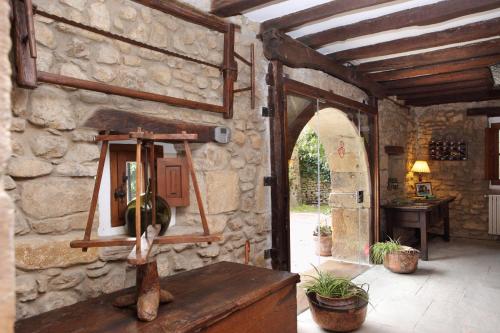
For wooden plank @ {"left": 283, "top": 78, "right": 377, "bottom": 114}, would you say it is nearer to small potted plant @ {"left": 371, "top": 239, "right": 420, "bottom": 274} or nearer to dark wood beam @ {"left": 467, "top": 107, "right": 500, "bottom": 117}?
small potted plant @ {"left": 371, "top": 239, "right": 420, "bottom": 274}

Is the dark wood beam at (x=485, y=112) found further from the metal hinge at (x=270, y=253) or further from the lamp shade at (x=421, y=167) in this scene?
the metal hinge at (x=270, y=253)

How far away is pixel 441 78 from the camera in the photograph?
431 centimetres

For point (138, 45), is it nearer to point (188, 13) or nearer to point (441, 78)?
point (188, 13)

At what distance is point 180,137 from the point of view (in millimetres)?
1417

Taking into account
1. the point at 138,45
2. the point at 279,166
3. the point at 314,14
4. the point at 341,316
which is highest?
the point at 314,14

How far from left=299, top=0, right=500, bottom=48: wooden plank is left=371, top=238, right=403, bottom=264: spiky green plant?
2.34 metres

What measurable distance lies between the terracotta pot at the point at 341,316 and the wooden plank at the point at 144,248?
157cm

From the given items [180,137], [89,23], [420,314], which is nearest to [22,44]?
[89,23]

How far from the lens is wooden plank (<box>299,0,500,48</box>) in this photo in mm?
2299

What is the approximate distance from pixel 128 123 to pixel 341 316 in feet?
6.00

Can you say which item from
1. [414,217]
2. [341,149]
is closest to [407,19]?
[341,149]

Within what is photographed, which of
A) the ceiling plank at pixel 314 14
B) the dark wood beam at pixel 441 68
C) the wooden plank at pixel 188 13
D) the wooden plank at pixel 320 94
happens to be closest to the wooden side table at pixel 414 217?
the wooden plank at pixel 320 94

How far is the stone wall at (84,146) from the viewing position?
4.76 ft

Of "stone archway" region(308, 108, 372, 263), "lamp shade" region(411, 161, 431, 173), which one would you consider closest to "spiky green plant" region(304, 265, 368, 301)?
"stone archway" region(308, 108, 372, 263)
